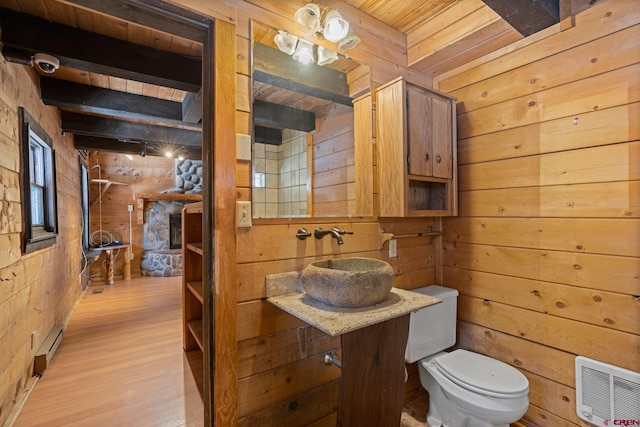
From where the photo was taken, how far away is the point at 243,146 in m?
1.29

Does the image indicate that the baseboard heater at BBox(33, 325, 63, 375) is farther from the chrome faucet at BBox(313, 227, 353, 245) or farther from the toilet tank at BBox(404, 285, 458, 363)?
the toilet tank at BBox(404, 285, 458, 363)

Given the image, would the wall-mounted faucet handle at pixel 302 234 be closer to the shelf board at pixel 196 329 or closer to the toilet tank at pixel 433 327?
the toilet tank at pixel 433 327

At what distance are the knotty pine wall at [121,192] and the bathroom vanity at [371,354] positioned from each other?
18.1 feet

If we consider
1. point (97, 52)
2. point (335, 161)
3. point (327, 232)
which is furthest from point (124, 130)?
point (327, 232)

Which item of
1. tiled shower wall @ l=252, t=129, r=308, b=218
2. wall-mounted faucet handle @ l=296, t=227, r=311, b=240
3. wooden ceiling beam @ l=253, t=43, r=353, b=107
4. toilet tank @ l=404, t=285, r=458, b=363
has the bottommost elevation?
toilet tank @ l=404, t=285, r=458, b=363

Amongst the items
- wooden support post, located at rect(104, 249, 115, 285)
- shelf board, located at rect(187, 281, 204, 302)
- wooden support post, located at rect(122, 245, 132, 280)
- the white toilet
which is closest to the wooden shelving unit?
shelf board, located at rect(187, 281, 204, 302)

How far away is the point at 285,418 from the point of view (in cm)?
141

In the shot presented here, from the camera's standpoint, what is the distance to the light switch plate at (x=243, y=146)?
127 cm

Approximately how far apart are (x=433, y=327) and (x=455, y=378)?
325mm

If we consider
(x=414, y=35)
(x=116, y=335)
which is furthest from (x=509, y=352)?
(x=116, y=335)

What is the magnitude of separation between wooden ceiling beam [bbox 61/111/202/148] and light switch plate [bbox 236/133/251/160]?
300 cm

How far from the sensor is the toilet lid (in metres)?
1.40

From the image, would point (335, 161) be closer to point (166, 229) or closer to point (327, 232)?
point (327, 232)

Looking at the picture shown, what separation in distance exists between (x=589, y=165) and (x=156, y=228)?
6397 mm
